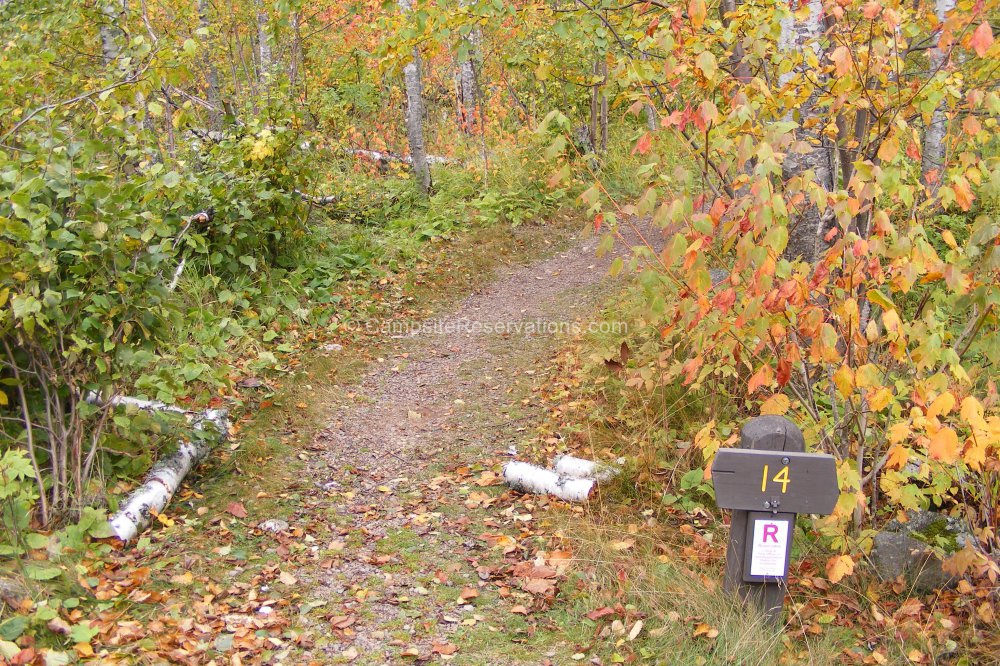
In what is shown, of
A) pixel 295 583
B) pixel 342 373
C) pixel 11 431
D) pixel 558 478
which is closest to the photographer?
pixel 295 583

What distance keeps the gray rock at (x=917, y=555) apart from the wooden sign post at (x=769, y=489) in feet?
2.85

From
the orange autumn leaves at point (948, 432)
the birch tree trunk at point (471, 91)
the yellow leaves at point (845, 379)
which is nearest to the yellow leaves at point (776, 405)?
the yellow leaves at point (845, 379)

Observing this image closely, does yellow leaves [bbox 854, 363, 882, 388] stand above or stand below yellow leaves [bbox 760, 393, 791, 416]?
above

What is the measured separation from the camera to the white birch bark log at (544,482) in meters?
5.15

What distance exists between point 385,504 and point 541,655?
197cm

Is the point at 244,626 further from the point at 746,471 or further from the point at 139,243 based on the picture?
the point at 746,471

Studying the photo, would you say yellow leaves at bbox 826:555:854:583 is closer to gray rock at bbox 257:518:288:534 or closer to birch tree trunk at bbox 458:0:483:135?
gray rock at bbox 257:518:288:534

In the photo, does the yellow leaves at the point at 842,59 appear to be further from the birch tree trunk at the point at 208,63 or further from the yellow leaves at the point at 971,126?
the birch tree trunk at the point at 208,63

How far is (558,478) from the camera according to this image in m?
5.31

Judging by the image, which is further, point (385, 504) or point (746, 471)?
point (385, 504)

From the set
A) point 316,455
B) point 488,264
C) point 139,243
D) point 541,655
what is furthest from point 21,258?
point 488,264

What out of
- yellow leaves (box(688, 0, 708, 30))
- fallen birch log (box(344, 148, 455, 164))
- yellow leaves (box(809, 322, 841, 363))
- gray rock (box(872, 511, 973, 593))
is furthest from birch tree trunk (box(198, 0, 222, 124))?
gray rock (box(872, 511, 973, 593))

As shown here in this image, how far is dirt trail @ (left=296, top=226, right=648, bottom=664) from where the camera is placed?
3941mm

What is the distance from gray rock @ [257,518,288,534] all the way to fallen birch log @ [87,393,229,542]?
642mm
